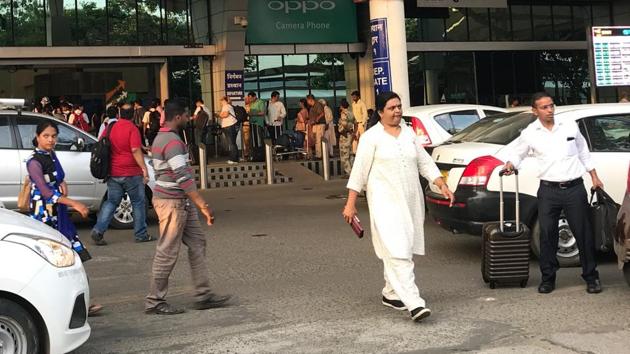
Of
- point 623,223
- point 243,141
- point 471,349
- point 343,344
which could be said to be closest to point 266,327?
point 343,344

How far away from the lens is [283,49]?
963 inches

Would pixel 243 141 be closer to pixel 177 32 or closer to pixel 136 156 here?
pixel 177 32

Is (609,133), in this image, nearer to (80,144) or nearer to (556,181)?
(556,181)

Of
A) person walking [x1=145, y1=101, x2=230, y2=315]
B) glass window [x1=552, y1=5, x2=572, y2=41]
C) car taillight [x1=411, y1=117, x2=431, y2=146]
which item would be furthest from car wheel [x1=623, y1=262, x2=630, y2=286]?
glass window [x1=552, y1=5, x2=572, y2=41]

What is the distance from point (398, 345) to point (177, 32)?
19674 mm

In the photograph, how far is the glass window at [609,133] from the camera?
26.0 feet

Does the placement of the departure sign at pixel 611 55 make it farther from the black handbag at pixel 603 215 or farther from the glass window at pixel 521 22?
the glass window at pixel 521 22

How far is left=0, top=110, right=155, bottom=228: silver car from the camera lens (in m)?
10.6

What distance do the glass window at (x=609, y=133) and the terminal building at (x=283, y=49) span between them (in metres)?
8.77

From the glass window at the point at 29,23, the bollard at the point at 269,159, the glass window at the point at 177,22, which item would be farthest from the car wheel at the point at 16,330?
the glass window at the point at 177,22

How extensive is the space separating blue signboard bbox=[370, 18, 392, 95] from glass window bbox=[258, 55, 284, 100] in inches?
335

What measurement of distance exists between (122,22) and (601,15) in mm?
18567

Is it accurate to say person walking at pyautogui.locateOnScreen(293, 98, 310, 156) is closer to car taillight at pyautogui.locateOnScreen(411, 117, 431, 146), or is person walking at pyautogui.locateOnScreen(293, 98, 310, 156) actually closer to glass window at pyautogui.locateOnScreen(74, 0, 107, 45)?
glass window at pyautogui.locateOnScreen(74, 0, 107, 45)

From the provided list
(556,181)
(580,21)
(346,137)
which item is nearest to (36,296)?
(556,181)
